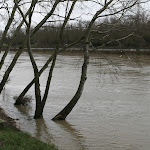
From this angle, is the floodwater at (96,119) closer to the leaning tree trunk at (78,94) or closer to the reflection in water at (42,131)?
the reflection in water at (42,131)

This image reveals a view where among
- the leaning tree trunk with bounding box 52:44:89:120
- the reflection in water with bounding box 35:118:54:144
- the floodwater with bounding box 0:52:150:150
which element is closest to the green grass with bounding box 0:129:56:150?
the floodwater with bounding box 0:52:150:150

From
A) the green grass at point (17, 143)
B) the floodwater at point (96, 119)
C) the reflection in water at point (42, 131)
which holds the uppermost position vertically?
the green grass at point (17, 143)

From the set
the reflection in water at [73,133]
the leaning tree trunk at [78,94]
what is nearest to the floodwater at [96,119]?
the reflection in water at [73,133]

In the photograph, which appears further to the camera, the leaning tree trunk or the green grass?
the leaning tree trunk

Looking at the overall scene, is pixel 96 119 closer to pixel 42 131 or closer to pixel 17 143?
pixel 42 131

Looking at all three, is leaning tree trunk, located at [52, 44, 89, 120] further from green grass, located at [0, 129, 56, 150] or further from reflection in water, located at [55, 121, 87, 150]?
green grass, located at [0, 129, 56, 150]

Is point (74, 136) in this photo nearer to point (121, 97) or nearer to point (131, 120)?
point (131, 120)

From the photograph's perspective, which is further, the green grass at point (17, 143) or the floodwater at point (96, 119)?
the floodwater at point (96, 119)

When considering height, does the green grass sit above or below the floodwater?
above

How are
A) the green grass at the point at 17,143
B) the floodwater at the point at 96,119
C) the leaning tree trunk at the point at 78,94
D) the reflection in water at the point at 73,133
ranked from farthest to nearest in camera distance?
the leaning tree trunk at the point at 78,94, the floodwater at the point at 96,119, the reflection in water at the point at 73,133, the green grass at the point at 17,143

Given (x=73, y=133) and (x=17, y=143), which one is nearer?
(x=17, y=143)

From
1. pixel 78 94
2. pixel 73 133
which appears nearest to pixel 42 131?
pixel 73 133

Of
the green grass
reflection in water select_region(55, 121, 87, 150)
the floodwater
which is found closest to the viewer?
the green grass

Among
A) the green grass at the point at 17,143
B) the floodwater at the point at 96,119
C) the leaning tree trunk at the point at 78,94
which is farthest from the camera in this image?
the leaning tree trunk at the point at 78,94
